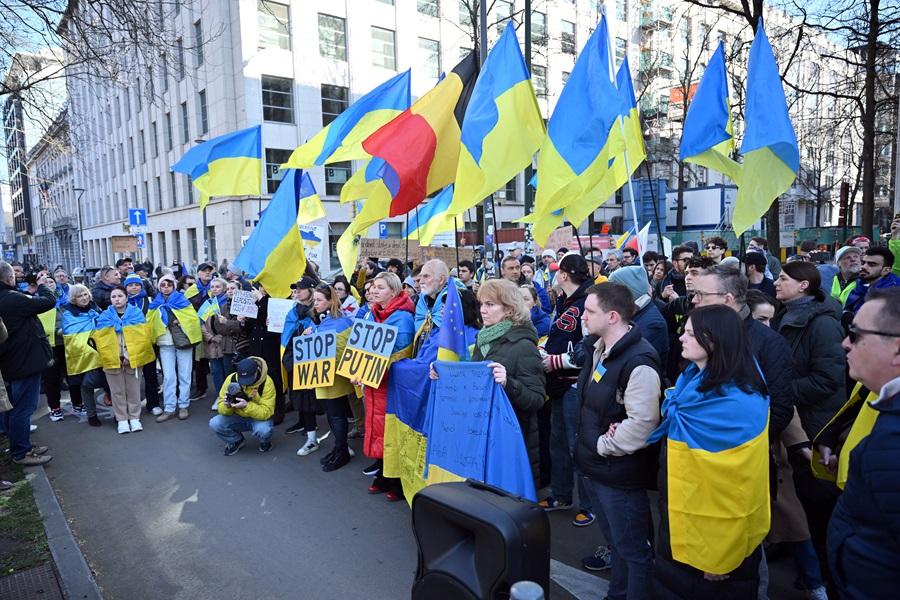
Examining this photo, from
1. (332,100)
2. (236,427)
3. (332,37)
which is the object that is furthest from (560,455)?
(332,37)

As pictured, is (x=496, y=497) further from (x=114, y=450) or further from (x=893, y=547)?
(x=114, y=450)

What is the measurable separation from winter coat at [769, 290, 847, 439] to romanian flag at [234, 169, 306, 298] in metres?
4.80

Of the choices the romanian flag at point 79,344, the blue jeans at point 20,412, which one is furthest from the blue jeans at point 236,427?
the romanian flag at point 79,344

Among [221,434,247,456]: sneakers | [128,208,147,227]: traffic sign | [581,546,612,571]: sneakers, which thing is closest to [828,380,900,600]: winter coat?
[581,546,612,571]: sneakers

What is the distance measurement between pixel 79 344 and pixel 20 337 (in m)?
1.31

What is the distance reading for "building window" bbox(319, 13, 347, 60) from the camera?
93.4 feet

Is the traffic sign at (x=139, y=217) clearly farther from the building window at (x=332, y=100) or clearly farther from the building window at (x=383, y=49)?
the building window at (x=383, y=49)

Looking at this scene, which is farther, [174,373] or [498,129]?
[174,373]

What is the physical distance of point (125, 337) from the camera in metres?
7.29

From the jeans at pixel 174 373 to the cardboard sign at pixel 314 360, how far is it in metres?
2.92

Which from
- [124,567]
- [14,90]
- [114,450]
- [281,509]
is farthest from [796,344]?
[14,90]

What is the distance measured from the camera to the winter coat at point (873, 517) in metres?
1.83

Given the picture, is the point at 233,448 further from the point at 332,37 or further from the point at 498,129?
the point at 332,37

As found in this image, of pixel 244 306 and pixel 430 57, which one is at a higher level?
pixel 430 57
